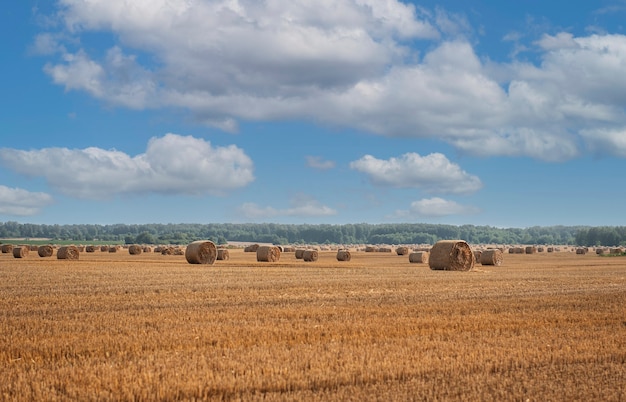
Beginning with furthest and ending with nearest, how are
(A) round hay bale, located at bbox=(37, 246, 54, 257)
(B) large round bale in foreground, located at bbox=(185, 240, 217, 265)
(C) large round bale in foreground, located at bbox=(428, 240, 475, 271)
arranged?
(A) round hay bale, located at bbox=(37, 246, 54, 257) < (B) large round bale in foreground, located at bbox=(185, 240, 217, 265) < (C) large round bale in foreground, located at bbox=(428, 240, 475, 271)

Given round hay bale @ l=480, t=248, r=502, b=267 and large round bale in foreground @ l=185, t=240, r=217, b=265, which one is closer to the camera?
large round bale in foreground @ l=185, t=240, r=217, b=265

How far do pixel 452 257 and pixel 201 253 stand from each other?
46.5 ft

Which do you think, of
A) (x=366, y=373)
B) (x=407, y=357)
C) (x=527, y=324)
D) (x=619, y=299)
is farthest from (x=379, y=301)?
(x=366, y=373)

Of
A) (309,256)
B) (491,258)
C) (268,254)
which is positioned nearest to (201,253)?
(268,254)

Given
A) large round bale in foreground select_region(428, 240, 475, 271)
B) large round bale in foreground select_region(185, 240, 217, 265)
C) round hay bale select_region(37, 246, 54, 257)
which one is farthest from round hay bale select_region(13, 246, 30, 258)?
large round bale in foreground select_region(428, 240, 475, 271)

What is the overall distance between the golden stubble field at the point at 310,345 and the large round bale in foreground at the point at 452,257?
49.9ft

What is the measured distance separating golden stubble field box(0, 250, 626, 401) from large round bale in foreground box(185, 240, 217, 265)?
20.5m

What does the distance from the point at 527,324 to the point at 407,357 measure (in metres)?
4.41

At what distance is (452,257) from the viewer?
34719 mm

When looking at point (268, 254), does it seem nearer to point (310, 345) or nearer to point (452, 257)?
point (452, 257)

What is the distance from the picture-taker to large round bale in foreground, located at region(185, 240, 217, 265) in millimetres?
40188

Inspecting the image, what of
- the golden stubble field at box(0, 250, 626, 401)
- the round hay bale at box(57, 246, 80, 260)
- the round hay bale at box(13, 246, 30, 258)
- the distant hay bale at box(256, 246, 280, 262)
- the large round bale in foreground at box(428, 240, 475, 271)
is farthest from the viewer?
the round hay bale at box(13, 246, 30, 258)

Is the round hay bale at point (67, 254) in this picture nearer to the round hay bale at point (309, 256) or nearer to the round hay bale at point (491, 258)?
the round hay bale at point (309, 256)

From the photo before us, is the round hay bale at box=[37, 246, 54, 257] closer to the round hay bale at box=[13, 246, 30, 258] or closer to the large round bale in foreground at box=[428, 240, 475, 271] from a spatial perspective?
the round hay bale at box=[13, 246, 30, 258]
